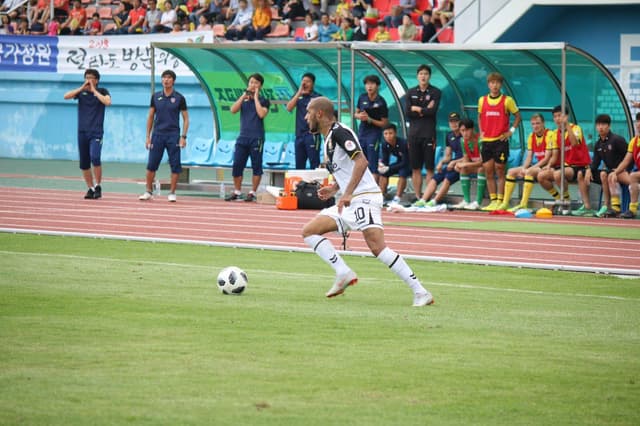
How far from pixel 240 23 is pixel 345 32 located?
3853 millimetres

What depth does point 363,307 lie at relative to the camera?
10070mm

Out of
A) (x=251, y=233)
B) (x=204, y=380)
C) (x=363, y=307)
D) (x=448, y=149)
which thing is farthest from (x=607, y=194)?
(x=204, y=380)

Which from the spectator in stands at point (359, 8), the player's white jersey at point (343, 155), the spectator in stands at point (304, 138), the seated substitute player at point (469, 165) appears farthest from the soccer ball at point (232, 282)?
the spectator in stands at point (359, 8)

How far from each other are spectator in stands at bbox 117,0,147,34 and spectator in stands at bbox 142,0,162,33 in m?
0.12

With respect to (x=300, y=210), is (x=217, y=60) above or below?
above

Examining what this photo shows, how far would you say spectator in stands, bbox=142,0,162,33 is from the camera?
111 feet

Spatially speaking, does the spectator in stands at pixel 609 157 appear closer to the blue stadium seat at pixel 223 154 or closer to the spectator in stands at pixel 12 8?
the blue stadium seat at pixel 223 154

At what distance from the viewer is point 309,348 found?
8.06 meters

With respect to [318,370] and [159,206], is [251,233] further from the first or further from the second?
[318,370]

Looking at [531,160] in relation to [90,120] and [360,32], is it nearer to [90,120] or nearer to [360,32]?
[90,120]

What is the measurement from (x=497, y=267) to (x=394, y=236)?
128 inches

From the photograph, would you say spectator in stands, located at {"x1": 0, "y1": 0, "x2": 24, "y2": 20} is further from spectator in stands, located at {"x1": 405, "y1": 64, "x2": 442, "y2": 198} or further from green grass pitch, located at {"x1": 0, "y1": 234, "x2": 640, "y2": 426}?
green grass pitch, located at {"x1": 0, "y1": 234, "x2": 640, "y2": 426}

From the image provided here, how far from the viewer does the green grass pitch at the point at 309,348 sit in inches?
253

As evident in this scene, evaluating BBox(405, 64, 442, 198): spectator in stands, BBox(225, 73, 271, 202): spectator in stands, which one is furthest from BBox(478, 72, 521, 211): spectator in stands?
BBox(225, 73, 271, 202): spectator in stands
